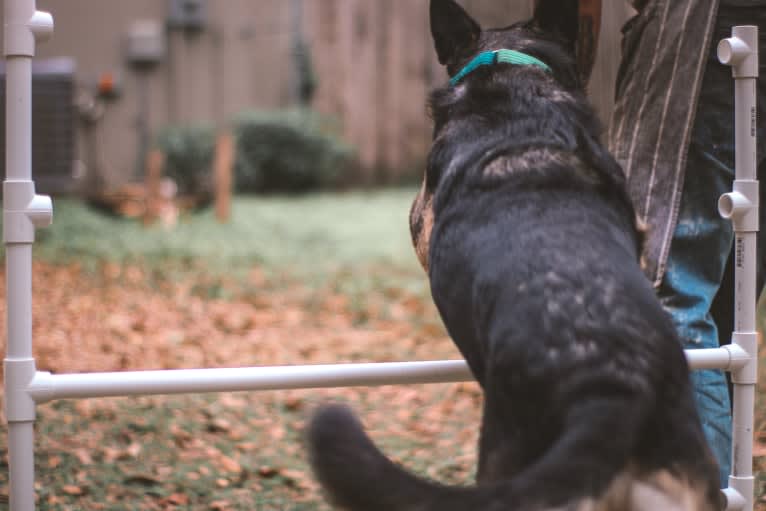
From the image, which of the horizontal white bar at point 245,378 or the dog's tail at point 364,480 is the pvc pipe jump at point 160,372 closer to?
the horizontal white bar at point 245,378

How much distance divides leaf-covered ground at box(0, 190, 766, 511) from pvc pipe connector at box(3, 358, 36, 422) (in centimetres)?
90

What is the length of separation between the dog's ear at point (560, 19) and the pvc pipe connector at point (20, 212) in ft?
4.24

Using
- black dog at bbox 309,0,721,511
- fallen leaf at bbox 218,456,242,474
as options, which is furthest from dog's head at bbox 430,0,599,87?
fallen leaf at bbox 218,456,242,474

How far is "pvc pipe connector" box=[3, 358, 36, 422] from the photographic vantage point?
6.59 feet

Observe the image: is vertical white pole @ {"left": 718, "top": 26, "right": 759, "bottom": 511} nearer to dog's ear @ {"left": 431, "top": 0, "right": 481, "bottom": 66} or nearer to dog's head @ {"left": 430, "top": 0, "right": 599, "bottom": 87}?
dog's head @ {"left": 430, "top": 0, "right": 599, "bottom": 87}

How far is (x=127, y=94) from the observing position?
39.9 feet

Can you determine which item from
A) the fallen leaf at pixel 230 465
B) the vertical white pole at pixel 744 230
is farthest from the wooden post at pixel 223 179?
the vertical white pole at pixel 744 230

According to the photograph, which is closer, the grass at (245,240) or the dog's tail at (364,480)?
the dog's tail at (364,480)

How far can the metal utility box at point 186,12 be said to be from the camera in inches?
484

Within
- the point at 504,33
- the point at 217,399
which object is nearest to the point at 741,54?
the point at 504,33

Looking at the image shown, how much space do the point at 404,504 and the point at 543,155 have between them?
30.1 inches

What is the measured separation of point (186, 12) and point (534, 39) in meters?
11.1

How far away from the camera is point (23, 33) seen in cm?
200

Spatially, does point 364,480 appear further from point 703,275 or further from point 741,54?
point 741,54
